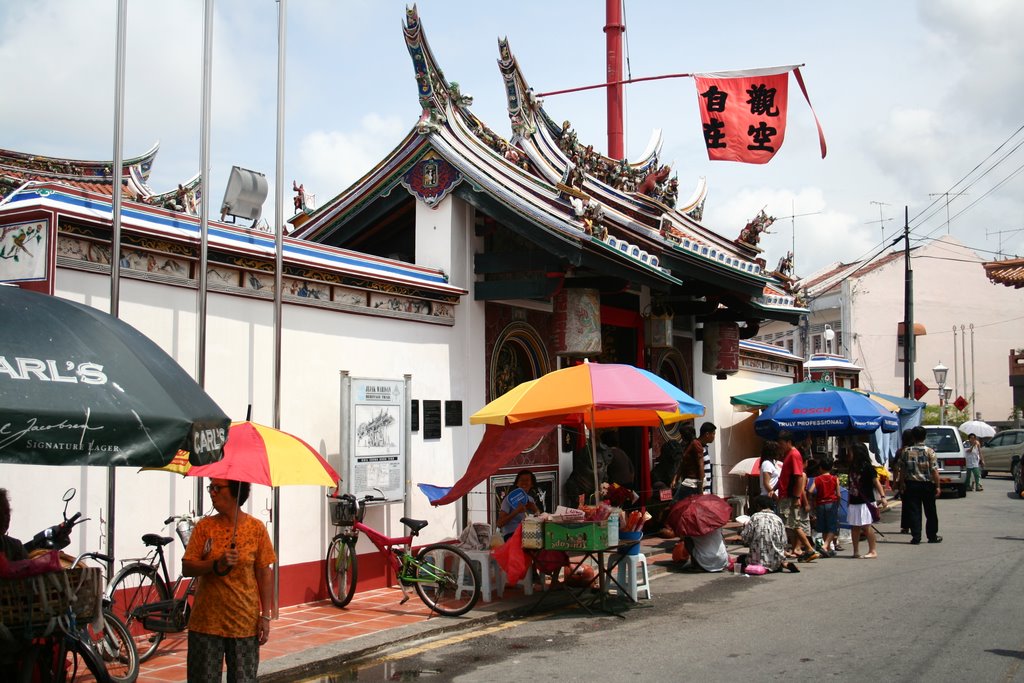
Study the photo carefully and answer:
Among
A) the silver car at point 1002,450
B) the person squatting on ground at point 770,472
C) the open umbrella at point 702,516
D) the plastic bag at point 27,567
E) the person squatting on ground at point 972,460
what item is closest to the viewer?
the plastic bag at point 27,567

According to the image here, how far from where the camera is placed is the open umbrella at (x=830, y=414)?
1664 cm

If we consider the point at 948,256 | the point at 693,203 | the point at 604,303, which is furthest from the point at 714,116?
the point at 948,256

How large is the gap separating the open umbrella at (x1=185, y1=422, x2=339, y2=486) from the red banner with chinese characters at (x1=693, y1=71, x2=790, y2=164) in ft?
31.4

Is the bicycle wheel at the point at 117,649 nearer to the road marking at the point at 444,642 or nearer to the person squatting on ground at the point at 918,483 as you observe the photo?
the road marking at the point at 444,642

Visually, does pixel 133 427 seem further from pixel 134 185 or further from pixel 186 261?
pixel 134 185

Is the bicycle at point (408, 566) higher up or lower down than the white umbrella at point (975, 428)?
lower down

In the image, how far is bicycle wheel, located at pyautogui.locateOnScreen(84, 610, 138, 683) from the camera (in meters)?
6.93

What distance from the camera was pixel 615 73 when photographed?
794 inches

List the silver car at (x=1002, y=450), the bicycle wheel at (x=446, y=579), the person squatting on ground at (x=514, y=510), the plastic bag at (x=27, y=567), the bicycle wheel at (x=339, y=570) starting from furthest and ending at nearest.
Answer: the silver car at (x=1002, y=450), the person squatting on ground at (x=514, y=510), the bicycle wheel at (x=339, y=570), the bicycle wheel at (x=446, y=579), the plastic bag at (x=27, y=567)

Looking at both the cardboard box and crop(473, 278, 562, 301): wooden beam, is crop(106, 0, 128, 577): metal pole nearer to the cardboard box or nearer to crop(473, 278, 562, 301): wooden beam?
the cardboard box

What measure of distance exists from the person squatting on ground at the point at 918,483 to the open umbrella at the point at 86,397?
1224 centimetres

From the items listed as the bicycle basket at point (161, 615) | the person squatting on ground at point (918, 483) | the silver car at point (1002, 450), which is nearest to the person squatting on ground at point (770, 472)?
the person squatting on ground at point (918, 483)

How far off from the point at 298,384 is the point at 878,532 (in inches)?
403

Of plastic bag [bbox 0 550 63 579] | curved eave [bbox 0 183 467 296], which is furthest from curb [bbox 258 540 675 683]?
curved eave [bbox 0 183 467 296]
